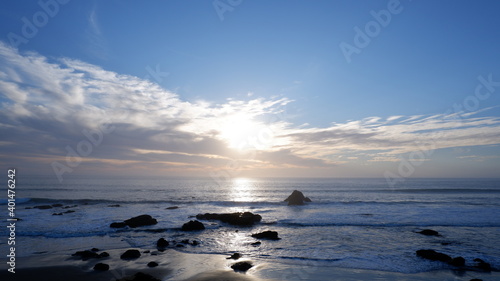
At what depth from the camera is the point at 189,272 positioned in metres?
13.6

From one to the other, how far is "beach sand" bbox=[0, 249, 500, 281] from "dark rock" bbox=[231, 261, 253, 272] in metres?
0.26

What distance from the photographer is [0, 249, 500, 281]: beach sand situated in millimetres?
12797

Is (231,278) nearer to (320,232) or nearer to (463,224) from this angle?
(320,232)

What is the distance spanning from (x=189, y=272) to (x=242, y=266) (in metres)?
2.87

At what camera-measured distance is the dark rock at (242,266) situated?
46.0 ft

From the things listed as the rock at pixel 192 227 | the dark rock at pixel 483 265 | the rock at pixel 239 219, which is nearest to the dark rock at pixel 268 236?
the rock at pixel 192 227

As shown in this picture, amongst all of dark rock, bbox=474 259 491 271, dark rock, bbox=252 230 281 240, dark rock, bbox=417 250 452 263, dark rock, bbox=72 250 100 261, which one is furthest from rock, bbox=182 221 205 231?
dark rock, bbox=474 259 491 271

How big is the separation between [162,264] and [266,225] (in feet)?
52.4

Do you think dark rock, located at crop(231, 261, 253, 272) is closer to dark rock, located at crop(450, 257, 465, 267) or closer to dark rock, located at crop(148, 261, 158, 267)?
dark rock, located at crop(148, 261, 158, 267)

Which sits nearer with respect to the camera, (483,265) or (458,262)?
(483,265)

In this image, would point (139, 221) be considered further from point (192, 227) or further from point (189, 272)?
point (189, 272)

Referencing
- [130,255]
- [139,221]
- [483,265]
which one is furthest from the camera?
[139,221]

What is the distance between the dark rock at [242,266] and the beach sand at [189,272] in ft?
0.84

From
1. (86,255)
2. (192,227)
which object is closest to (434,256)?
(192,227)
